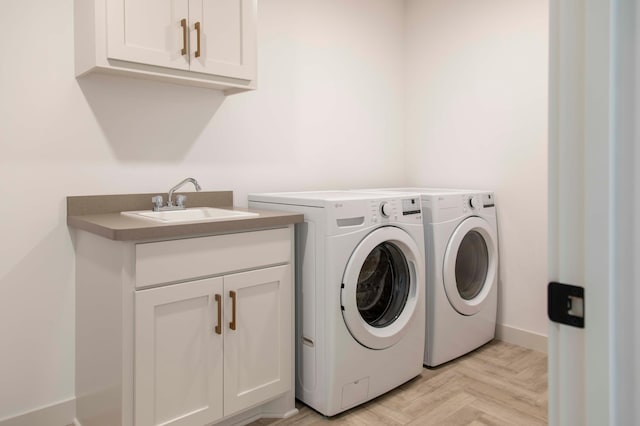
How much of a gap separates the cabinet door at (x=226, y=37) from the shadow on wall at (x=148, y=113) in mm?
324

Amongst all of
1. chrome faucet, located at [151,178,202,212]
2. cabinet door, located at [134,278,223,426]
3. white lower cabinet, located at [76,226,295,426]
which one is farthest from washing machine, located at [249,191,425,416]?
cabinet door, located at [134,278,223,426]

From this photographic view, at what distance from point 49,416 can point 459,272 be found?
223cm

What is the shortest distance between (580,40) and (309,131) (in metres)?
2.34

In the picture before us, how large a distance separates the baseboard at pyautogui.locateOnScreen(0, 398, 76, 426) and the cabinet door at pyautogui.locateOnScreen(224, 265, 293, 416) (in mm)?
742

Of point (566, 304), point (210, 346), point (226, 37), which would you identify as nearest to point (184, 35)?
point (226, 37)

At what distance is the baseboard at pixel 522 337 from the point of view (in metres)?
2.82

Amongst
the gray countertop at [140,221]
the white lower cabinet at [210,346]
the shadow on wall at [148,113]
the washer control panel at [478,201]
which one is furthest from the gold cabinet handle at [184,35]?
the washer control panel at [478,201]

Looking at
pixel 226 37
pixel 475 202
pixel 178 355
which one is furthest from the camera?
pixel 475 202

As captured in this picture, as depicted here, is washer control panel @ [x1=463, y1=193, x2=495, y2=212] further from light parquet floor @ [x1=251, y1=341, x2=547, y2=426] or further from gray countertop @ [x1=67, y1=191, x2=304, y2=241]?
gray countertop @ [x1=67, y1=191, x2=304, y2=241]

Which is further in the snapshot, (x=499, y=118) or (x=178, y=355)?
(x=499, y=118)

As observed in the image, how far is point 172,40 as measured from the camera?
6.35ft

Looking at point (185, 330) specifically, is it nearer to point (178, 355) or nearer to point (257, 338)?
point (178, 355)

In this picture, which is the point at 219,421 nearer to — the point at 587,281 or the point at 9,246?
the point at 9,246

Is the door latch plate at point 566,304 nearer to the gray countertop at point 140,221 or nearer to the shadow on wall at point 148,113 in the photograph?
the gray countertop at point 140,221
